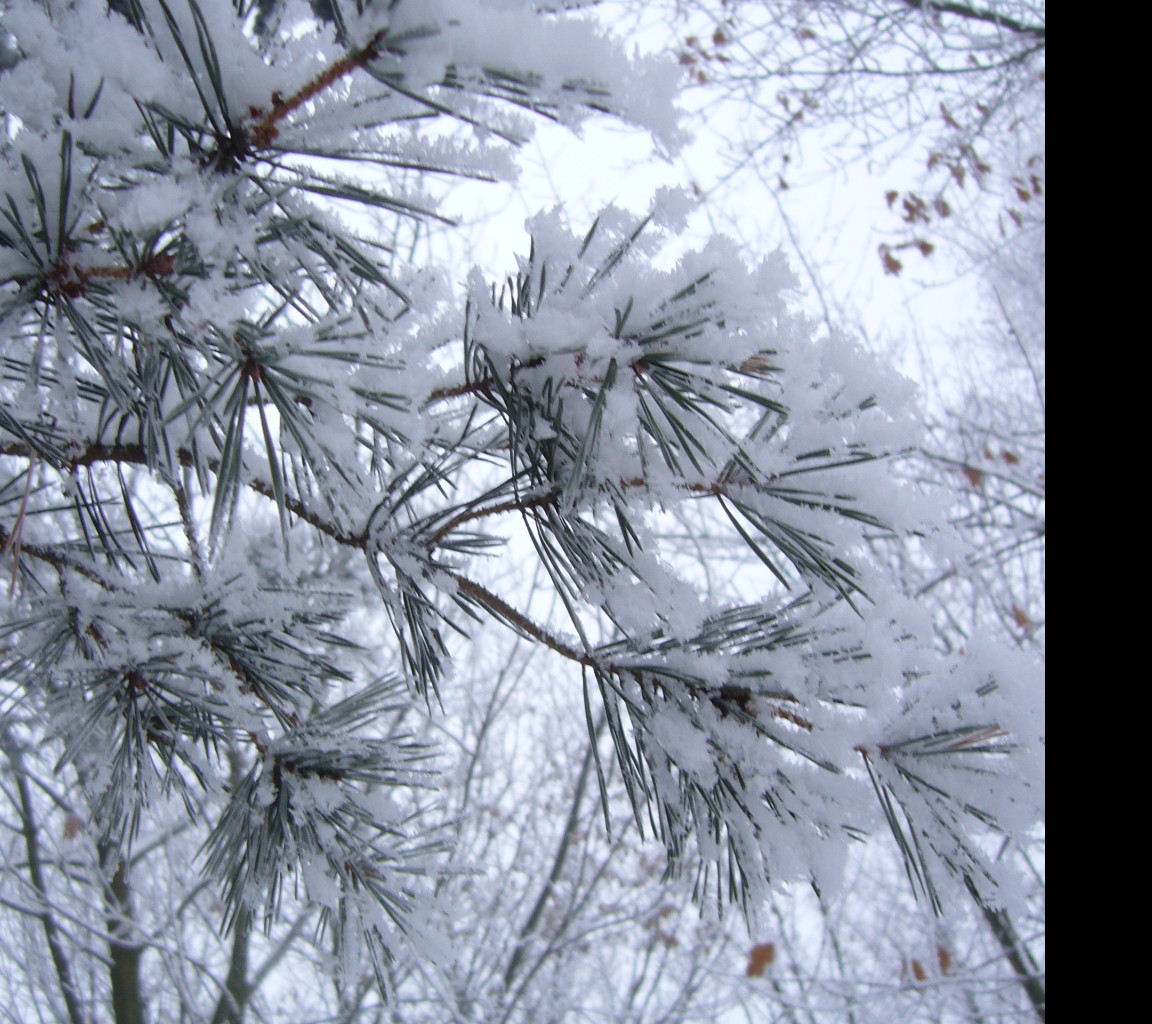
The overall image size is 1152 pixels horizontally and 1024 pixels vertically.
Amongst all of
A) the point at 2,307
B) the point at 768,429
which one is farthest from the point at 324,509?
the point at 768,429

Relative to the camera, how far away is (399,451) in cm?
66

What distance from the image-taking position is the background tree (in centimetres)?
38

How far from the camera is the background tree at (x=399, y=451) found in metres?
0.38

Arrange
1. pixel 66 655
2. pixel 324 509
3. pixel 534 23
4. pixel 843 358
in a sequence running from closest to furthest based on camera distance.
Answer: pixel 534 23 → pixel 843 358 → pixel 324 509 → pixel 66 655

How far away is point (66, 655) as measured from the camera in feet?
2.50

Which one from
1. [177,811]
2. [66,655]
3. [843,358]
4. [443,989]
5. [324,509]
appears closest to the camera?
[843,358]

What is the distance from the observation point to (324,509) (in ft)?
2.15

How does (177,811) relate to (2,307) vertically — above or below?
above
